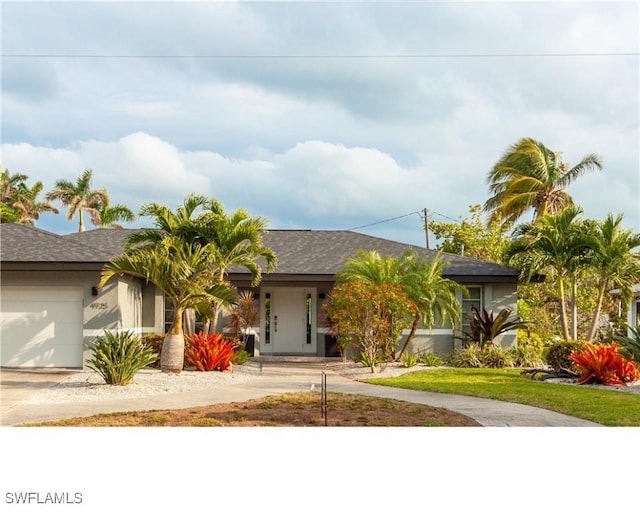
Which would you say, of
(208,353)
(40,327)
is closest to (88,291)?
(40,327)

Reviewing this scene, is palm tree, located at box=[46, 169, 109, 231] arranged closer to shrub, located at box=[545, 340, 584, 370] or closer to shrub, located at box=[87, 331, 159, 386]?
shrub, located at box=[87, 331, 159, 386]

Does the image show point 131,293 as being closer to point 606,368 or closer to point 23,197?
point 606,368

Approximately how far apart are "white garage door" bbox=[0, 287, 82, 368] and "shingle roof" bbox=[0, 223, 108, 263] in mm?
810

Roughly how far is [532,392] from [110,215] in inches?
1249

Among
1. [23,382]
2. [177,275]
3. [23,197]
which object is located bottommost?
[23,382]

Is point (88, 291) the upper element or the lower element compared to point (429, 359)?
upper

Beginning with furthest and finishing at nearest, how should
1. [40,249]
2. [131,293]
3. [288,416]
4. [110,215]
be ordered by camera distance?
[110,215] → [131,293] → [40,249] → [288,416]

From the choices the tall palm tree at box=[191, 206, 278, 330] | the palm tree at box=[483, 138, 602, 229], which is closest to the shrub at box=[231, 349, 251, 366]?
the tall palm tree at box=[191, 206, 278, 330]

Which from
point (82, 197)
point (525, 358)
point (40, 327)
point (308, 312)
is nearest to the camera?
point (40, 327)

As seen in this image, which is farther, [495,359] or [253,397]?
[495,359]

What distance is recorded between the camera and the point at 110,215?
3959 cm
